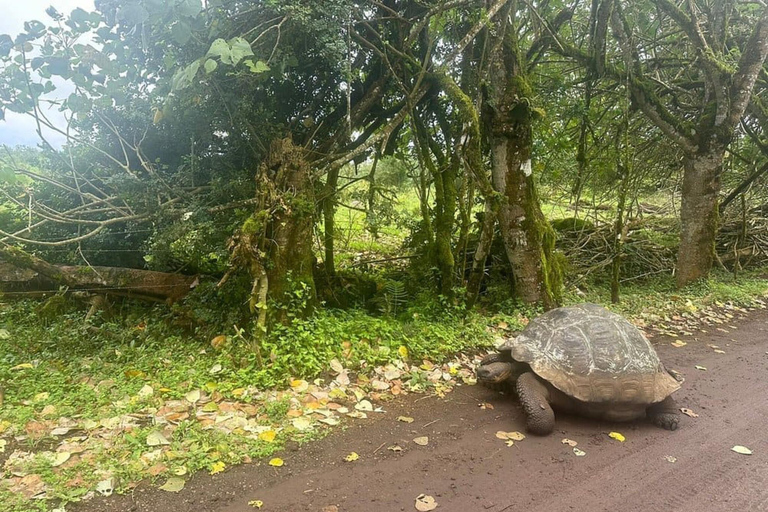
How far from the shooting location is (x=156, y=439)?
3.34 meters

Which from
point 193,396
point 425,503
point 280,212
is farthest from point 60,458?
point 280,212

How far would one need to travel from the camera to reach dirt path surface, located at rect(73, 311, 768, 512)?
286cm

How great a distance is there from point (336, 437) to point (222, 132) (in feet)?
13.4

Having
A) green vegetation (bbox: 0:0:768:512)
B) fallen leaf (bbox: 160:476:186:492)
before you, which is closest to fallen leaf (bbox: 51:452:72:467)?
green vegetation (bbox: 0:0:768:512)

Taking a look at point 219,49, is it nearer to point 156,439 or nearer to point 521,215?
point 156,439

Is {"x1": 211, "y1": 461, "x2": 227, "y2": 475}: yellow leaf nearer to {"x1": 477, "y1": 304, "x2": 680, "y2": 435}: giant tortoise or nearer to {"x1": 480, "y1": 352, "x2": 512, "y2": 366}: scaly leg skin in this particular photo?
{"x1": 477, "y1": 304, "x2": 680, "y2": 435}: giant tortoise

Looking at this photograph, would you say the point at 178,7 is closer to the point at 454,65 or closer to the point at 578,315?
the point at 578,315

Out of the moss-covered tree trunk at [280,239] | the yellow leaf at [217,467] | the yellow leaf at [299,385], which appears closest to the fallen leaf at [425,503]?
the yellow leaf at [217,467]

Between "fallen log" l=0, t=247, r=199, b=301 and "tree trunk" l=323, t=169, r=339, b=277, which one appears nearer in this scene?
"fallen log" l=0, t=247, r=199, b=301

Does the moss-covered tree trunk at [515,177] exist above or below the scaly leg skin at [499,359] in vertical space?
above

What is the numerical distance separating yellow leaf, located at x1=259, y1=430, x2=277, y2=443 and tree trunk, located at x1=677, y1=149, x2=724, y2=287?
316 inches

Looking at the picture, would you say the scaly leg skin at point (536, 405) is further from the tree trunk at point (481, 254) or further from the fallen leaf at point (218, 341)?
the fallen leaf at point (218, 341)

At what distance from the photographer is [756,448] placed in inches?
138

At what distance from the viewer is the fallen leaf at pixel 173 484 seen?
2.91 metres
